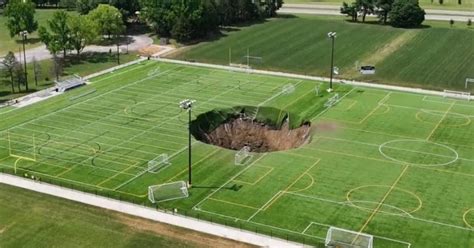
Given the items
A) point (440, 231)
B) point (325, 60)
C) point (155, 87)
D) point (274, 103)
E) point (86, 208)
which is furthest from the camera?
point (325, 60)

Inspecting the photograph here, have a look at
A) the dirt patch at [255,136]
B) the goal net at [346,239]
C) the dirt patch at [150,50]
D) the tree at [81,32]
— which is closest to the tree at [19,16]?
the tree at [81,32]

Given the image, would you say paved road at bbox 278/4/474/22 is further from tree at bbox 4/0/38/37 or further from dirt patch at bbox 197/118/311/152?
dirt patch at bbox 197/118/311/152

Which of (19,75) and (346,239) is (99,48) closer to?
(19,75)

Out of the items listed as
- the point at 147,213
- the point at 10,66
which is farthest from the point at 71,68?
the point at 147,213

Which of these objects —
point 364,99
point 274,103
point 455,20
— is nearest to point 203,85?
point 274,103

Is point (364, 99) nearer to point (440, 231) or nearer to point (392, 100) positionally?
point (392, 100)

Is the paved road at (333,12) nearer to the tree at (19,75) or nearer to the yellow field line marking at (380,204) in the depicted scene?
the tree at (19,75)
